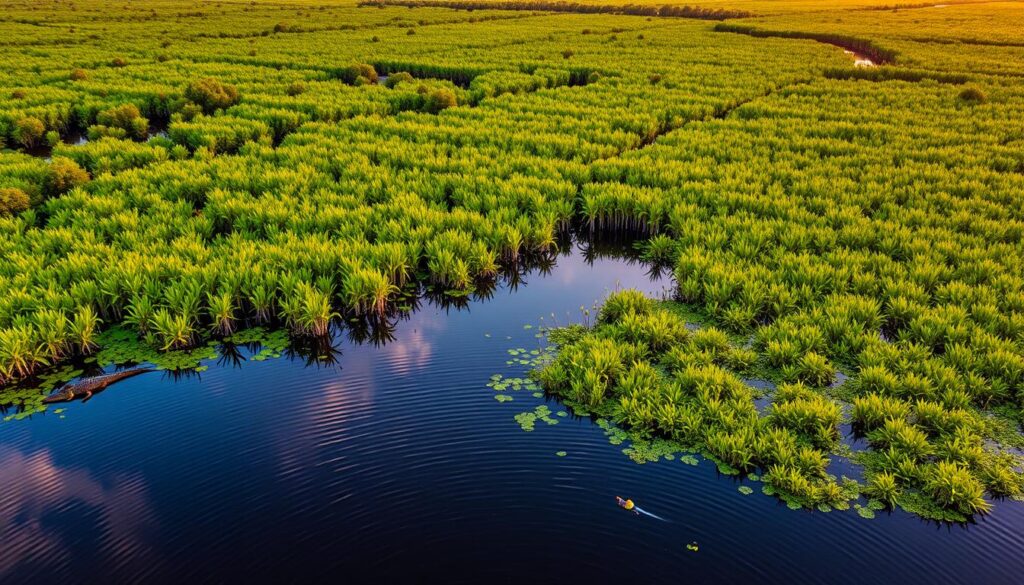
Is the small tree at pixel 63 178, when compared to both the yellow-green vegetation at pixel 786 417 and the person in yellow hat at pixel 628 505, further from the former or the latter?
the person in yellow hat at pixel 628 505

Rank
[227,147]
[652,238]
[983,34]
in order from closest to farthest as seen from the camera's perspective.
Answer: [652,238], [227,147], [983,34]

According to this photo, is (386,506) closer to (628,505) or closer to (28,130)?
(628,505)

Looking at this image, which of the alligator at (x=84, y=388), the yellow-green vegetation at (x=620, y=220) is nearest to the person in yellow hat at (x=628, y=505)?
the yellow-green vegetation at (x=620, y=220)

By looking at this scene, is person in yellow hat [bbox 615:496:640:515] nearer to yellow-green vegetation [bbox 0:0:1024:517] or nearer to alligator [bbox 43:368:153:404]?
yellow-green vegetation [bbox 0:0:1024:517]

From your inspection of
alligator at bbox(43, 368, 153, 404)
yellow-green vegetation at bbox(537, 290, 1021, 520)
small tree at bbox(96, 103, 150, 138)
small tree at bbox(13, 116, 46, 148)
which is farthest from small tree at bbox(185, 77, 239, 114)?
yellow-green vegetation at bbox(537, 290, 1021, 520)

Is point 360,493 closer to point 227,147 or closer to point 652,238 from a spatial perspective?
point 652,238

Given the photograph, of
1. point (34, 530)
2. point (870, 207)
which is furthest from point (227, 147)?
point (870, 207)
